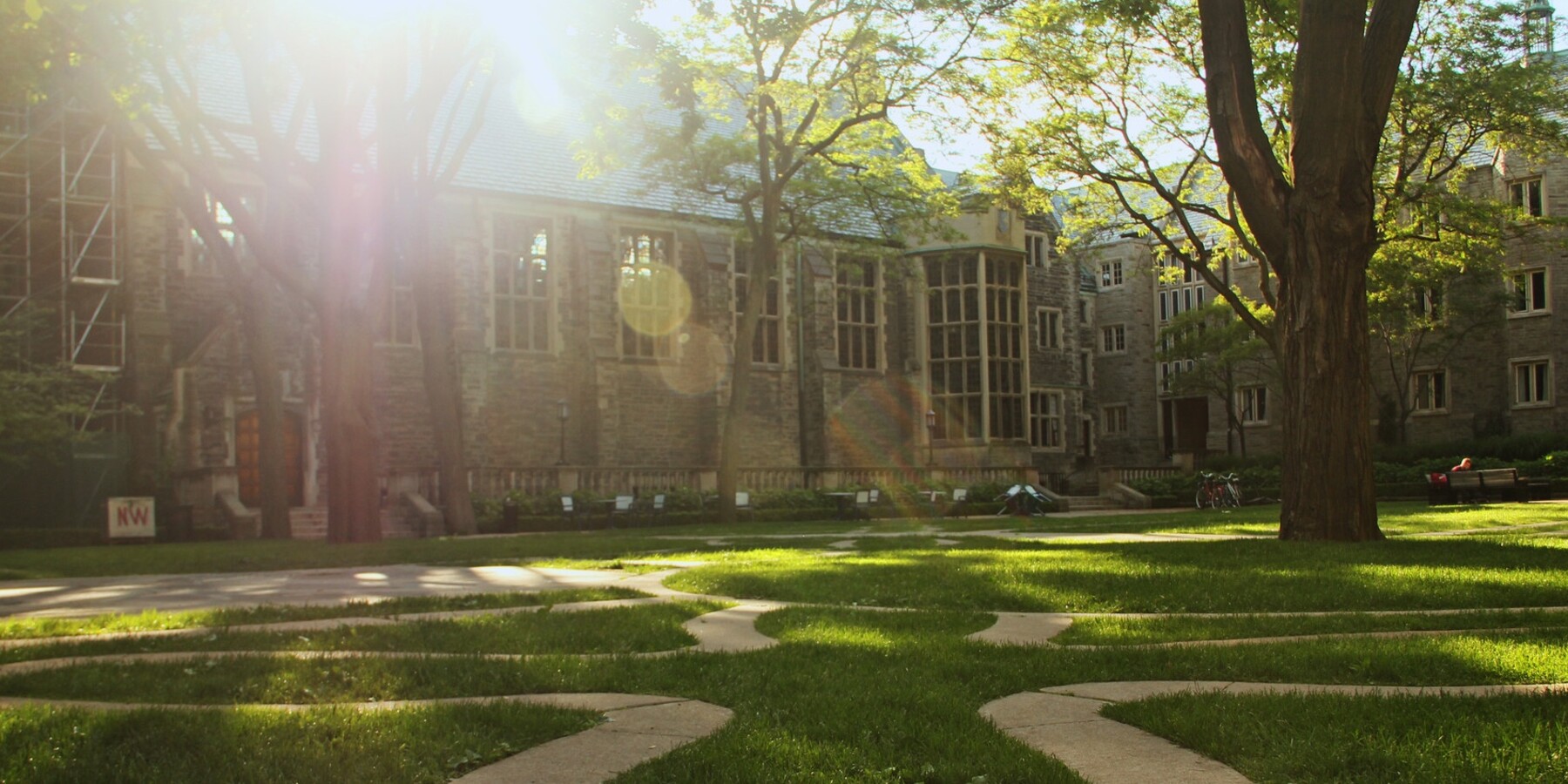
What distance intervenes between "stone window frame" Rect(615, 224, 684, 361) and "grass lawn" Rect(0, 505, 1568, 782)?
25522 mm

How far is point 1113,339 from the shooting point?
57.5 meters

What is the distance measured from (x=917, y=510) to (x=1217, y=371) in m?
20.1

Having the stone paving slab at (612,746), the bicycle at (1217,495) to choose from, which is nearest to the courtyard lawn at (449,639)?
the stone paving slab at (612,746)

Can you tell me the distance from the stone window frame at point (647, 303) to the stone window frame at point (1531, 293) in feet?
91.0

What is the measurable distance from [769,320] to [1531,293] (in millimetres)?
26202

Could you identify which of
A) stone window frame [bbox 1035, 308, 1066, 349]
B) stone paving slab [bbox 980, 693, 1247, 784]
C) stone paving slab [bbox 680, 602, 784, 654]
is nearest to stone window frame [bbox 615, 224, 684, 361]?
stone window frame [bbox 1035, 308, 1066, 349]

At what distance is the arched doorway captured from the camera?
2892 centimetres

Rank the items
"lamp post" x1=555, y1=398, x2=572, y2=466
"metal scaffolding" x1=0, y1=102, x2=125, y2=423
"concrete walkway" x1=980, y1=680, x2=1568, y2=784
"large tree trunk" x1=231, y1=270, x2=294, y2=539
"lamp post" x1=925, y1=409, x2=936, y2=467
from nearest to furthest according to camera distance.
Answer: "concrete walkway" x1=980, y1=680, x2=1568, y2=784 < "large tree trunk" x1=231, y1=270, x2=294, y2=539 < "metal scaffolding" x1=0, y1=102, x2=125, y2=423 < "lamp post" x1=555, y1=398, x2=572, y2=466 < "lamp post" x1=925, y1=409, x2=936, y2=467

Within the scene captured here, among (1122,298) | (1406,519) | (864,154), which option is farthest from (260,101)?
(1122,298)

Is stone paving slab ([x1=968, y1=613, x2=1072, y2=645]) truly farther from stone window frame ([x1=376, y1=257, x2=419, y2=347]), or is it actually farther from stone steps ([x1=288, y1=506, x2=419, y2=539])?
stone window frame ([x1=376, y1=257, x2=419, y2=347])

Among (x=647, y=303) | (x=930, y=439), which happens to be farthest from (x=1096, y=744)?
(x=930, y=439)

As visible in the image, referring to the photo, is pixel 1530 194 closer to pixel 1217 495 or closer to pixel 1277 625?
pixel 1217 495

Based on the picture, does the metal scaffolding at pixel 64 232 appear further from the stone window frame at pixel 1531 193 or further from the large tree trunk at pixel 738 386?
the stone window frame at pixel 1531 193

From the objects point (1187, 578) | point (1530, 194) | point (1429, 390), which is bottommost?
point (1187, 578)
